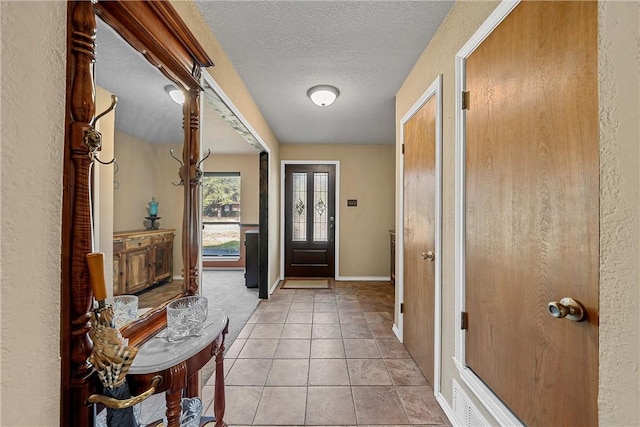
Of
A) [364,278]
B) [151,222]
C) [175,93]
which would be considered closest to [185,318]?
[151,222]

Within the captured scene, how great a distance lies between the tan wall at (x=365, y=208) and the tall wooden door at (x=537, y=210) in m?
3.79

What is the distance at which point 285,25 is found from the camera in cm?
184

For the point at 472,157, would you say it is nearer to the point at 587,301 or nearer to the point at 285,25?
the point at 587,301

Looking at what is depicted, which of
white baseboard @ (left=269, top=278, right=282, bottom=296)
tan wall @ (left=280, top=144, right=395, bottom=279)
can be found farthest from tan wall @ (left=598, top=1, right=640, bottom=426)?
tan wall @ (left=280, top=144, right=395, bottom=279)

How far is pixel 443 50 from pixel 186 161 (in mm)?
1702

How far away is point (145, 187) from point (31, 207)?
2.07 ft

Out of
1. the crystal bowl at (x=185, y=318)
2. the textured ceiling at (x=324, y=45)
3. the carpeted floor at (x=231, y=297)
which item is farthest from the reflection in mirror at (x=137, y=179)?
the carpeted floor at (x=231, y=297)

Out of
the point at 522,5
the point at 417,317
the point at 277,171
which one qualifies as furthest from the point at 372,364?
the point at 277,171

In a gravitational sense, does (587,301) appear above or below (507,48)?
below

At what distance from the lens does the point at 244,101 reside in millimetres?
2746

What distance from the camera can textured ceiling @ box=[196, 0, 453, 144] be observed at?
170 centimetres

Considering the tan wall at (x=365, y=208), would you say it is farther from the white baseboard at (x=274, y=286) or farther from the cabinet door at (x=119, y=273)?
the cabinet door at (x=119, y=273)

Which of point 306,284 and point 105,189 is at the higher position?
point 105,189

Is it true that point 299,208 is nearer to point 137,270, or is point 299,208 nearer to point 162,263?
point 162,263
